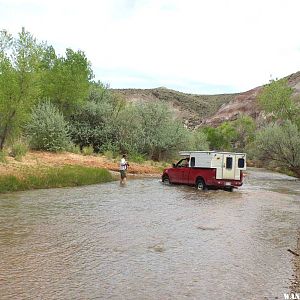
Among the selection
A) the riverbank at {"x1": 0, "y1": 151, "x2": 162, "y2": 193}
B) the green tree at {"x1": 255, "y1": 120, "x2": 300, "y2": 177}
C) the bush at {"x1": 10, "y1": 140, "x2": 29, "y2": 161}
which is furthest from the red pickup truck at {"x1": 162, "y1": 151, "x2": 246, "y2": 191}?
the green tree at {"x1": 255, "y1": 120, "x2": 300, "y2": 177}

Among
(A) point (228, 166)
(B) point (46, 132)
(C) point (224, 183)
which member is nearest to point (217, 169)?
(A) point (228, 166)

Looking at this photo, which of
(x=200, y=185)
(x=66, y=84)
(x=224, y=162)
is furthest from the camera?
(x=66, y=84)

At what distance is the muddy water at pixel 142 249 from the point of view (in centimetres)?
706

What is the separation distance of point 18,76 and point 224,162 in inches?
576

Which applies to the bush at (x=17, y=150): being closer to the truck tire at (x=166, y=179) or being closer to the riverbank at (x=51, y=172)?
the riverbank at (x=51, y=172)

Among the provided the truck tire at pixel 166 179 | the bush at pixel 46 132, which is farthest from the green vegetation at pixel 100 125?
the truck tire at pixel 166 179

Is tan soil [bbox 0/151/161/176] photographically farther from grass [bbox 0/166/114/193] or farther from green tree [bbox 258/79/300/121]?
green tree [bbox 258/79/300/121]

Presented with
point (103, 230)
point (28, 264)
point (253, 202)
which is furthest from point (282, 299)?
point (253, 202)

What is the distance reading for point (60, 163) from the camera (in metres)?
29.3

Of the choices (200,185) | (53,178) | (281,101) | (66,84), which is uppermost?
(281,101)

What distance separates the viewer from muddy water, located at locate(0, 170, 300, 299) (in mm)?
7059

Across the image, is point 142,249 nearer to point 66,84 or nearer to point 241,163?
point 241,163

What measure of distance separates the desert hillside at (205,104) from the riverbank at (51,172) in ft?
240

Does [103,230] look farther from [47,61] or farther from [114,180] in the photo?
[47,61]
